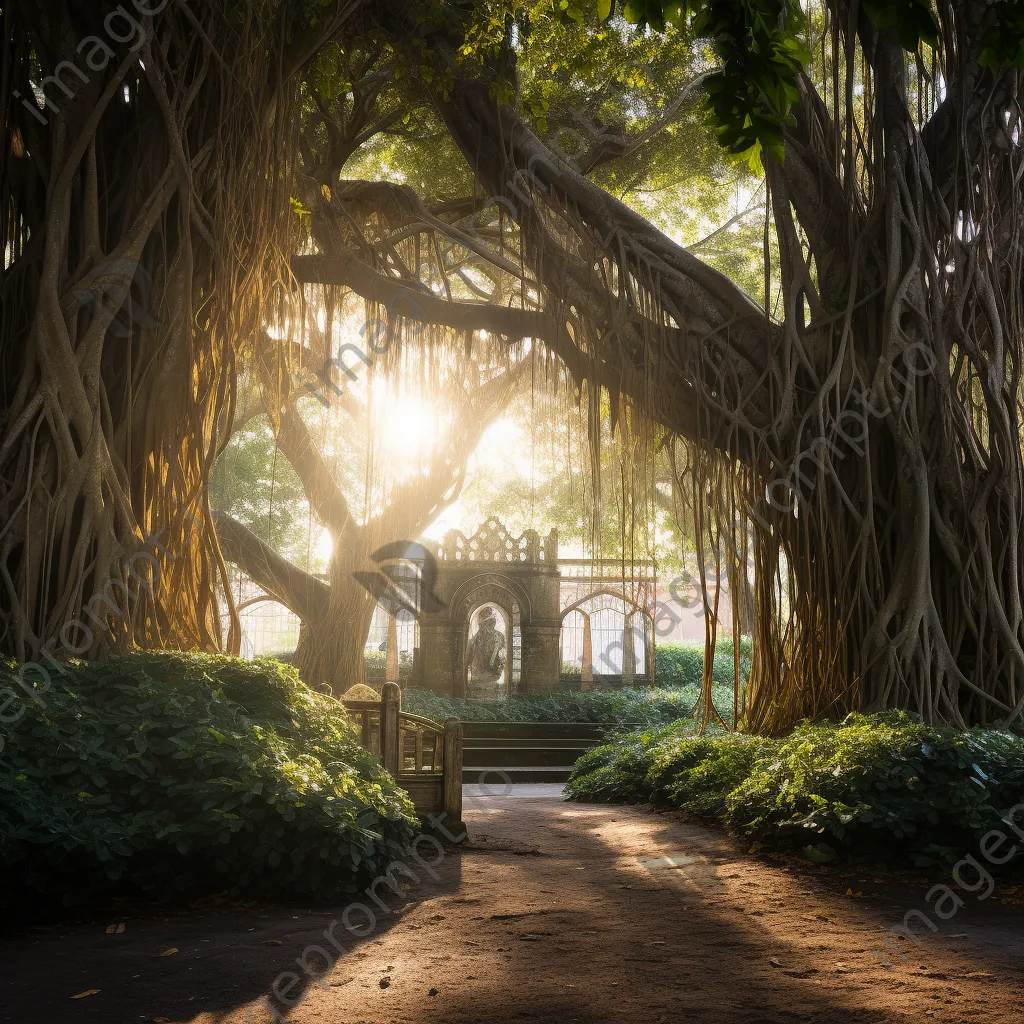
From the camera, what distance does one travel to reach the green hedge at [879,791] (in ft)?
12.6

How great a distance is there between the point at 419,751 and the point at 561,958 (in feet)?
8.31

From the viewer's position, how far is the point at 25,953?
2738 millimetres

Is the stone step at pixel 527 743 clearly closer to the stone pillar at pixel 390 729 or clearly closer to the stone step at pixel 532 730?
the stone step at pixel 532 730

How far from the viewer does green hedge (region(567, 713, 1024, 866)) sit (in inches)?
151

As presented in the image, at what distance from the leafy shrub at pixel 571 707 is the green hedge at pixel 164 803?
9871 mm

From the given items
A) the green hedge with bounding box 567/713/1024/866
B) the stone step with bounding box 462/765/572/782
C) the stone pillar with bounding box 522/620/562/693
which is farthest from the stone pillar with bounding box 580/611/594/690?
the green hedge with bounding box 567/713/1024/866

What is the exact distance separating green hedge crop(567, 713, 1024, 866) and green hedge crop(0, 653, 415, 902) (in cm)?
169

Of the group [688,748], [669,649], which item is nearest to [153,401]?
[688,748]

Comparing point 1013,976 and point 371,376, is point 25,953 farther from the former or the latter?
point 371,376

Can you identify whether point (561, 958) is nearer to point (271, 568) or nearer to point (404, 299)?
point (404, 299)

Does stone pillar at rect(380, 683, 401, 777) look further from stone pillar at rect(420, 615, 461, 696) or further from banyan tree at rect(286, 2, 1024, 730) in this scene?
stone pillar at rect(420, 615, 461, 696)

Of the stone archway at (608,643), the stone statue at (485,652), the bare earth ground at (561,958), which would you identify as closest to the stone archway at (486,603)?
the stone statue at (485,652)

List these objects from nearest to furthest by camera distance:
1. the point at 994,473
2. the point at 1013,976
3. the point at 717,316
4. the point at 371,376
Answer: the point at 1013,976 < the point at 994,473 < the point at 717,316 < the point at 371,376

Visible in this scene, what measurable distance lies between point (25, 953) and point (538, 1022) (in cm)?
145
